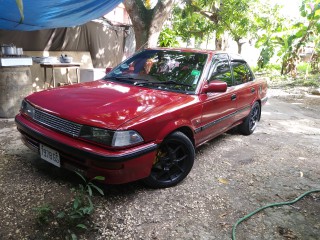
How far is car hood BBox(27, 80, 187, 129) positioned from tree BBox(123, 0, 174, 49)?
356 centimetres

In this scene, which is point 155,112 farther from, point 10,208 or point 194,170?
point 10,208

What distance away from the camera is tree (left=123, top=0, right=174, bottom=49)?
21.4 ft

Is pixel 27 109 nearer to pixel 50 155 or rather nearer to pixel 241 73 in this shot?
pixel 50 155

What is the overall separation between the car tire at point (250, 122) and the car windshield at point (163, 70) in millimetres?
1903

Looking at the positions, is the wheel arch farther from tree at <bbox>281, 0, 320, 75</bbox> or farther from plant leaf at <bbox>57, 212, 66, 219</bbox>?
tree at <bbox>281, 0, 320, 75</bbox>

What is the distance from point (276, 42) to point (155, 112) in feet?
41.9

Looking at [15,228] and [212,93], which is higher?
[212,93]

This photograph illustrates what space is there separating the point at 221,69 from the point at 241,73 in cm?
89

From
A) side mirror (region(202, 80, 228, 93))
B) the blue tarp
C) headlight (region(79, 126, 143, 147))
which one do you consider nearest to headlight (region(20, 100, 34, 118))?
headlight (region(79, 126, 143, 147))

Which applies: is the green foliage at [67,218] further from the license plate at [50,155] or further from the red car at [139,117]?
the license plate at [50,155]

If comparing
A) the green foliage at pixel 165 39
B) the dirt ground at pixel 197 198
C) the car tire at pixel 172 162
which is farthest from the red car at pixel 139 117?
the green foliage at pixel 165 39

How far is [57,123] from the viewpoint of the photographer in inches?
106

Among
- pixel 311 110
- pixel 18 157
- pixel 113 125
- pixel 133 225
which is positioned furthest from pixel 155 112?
pixel 311 110

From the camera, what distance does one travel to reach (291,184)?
350cm
